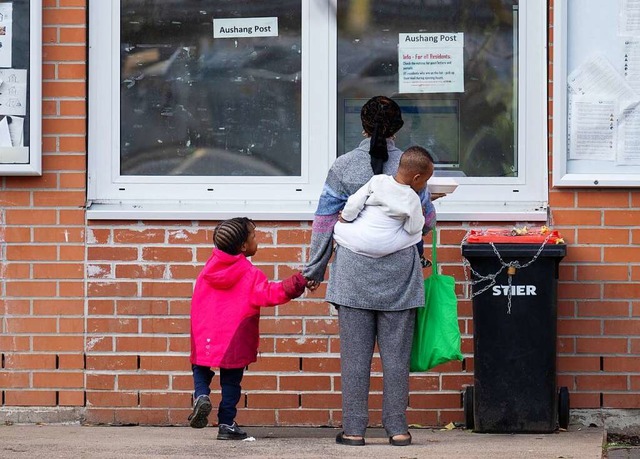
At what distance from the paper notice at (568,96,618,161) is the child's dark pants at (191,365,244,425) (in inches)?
85.7

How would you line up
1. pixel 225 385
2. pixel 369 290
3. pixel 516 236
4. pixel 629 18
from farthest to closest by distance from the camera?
1. pixel 629 18
2. pixel 516 236
3. pixel 225 385
4. pixel 369 290

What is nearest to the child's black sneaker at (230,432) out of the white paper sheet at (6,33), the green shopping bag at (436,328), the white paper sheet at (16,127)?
the green shopping bag at (436,328)

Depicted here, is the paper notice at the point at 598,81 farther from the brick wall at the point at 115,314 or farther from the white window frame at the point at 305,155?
the brick wall at the point at 115,314

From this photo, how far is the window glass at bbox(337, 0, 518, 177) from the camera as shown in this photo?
708 cm

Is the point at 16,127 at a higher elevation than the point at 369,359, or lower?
higher

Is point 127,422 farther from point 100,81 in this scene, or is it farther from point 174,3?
point 174,3

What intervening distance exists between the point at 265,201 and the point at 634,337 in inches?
84.1

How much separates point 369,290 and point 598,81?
1.85m

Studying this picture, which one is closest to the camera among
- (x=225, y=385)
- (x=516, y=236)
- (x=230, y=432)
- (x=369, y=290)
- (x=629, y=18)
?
(x=369, y=290)

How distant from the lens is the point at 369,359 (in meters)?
6.20

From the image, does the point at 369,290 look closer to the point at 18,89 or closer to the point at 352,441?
the point at 352,441

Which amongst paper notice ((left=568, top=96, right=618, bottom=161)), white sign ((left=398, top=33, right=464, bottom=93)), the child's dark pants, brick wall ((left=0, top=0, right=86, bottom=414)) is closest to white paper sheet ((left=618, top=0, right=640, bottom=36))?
paper notice ((left=568, top=96, right=618, bottom=161))

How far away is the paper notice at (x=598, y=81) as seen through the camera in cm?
686

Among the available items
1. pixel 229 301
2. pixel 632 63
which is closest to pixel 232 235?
pixel 229 301
